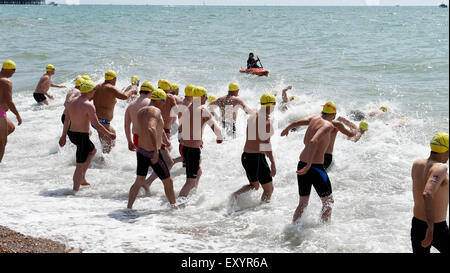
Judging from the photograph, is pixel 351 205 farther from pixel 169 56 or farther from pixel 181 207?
pixel 169 56

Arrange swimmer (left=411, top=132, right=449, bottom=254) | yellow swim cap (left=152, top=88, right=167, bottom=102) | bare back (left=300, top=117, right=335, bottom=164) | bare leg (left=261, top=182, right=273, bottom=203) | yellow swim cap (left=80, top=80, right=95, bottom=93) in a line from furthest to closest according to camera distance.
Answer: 1. yellow swim cap (left=80, top=80, right=95, bottom=93)
2. bare leg (left=261, top=182, right=273, bottom=203)
3. yellow swim cap (left=152, top=88, right=167, bottom=102)
4. bare back (left=300, top=117, right=335, bottom=164)
5. swimmer (left=411, top=132, right=449, bottom=254)

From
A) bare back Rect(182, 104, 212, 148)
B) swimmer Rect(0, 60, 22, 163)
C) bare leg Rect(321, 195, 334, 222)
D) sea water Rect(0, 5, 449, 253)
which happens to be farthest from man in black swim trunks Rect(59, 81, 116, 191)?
A: bare leg Rect(321, 195, 334, 222)

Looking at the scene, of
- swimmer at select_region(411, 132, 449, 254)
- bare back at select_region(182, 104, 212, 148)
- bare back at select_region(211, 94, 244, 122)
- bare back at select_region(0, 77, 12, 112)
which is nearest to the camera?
swimmer at select_region(411, 132, 449, 254)

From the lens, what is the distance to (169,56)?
28531 mm

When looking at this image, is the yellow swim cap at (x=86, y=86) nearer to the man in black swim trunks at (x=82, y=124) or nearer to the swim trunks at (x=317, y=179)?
the man in black swim trunks at (x=82, y=124)

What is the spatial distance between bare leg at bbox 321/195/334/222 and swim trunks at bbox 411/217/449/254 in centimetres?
159

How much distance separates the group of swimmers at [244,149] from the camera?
4.48 metres

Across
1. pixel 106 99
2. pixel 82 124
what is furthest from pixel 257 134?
pixel 106 99

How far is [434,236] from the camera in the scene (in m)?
4.55

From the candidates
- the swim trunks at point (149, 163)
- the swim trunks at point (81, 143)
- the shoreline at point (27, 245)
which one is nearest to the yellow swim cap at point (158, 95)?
the swim trunks at point (149, 163)

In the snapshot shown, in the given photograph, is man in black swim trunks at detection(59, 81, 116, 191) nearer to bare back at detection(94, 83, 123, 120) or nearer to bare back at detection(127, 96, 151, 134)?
bare back at detection(127, 96, 151, 134)

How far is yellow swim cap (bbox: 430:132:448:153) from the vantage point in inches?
173

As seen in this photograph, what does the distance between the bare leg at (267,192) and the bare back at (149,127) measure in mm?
1654

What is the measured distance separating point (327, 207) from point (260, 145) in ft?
4.17
